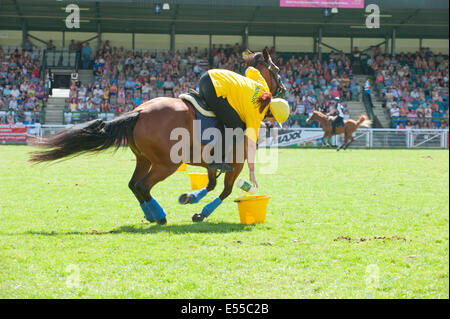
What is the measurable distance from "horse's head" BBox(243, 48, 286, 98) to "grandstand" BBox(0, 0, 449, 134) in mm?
20150

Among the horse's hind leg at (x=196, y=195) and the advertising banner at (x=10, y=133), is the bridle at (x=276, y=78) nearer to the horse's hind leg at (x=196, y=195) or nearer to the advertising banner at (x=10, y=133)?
the horse's hind leg at (x=196, y=195)

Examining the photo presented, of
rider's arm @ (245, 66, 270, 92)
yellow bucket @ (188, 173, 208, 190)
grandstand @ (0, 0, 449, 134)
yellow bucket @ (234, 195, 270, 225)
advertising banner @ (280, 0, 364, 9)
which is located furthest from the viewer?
grandstand @ (0, 0, 449, 134)

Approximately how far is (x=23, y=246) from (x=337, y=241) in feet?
11.4

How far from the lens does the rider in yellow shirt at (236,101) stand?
7.26 meters

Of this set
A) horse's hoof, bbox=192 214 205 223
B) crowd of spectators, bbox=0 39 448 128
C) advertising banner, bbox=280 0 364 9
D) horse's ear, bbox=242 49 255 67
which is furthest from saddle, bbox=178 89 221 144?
advertising banner, bbox=280 0 364 9

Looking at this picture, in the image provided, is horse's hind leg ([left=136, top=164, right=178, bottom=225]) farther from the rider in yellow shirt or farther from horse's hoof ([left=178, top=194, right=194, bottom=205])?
the rider in yellow shirt

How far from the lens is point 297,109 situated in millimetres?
30703

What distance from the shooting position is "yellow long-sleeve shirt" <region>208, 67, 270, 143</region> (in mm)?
7266

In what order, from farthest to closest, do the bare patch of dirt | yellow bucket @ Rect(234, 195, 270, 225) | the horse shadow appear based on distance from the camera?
yellow bucket @ Rect(234, 195, 270, 225)
the horse shadow
the bare patch of dirt

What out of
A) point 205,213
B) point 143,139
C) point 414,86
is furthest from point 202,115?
point 414,86

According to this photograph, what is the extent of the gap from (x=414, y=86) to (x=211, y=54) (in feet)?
44.3

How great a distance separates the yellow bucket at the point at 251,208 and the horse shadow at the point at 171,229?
132 millimetres

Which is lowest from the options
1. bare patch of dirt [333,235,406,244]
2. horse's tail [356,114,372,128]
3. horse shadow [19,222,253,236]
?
horse shadow [19,222,253,236]
